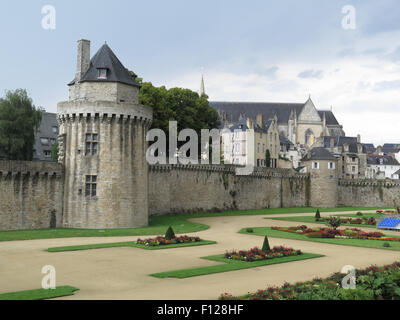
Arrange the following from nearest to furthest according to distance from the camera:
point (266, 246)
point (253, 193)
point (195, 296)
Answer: point (195, 296)
point (266, 246)
point (253, 193)

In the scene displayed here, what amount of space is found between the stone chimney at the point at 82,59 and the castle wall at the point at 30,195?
8012 mm

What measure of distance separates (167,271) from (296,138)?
343 feet

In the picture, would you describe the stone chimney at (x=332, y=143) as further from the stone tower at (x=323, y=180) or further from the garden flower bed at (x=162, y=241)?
the garden flower bed at (x=162, y=241)

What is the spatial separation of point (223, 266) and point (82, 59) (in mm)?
25224

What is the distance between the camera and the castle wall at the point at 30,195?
3497cm

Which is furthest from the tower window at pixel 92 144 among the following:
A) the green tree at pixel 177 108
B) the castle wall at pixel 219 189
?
the green tree at pixel 177 108

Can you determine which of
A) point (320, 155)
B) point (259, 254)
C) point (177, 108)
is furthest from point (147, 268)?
point (320, 155)

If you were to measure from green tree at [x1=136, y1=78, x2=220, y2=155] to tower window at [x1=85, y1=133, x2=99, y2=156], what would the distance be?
51.5 ft

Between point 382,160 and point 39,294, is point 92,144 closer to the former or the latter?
point 39,294

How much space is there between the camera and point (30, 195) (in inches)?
1427

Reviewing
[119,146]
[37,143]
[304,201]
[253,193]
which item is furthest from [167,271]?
[37,143]

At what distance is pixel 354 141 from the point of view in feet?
343

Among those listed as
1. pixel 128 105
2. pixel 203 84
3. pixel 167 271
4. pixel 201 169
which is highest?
pixel 203 84
